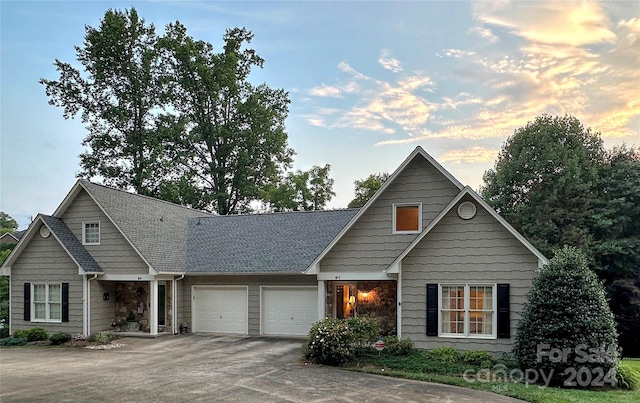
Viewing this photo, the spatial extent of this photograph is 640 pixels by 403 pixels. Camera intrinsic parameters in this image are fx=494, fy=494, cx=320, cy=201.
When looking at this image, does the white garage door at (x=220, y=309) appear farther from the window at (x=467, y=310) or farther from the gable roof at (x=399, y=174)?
the window at (x=467, y=310)

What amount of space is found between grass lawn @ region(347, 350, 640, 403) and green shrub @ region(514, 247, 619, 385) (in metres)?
0.66

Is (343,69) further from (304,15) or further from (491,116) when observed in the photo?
(491,116)

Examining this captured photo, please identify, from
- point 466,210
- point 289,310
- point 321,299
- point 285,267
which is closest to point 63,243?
point 285,267

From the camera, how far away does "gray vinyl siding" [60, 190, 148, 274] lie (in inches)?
723

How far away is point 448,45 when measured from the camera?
675 inches

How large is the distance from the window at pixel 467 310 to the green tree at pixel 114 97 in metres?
22.8

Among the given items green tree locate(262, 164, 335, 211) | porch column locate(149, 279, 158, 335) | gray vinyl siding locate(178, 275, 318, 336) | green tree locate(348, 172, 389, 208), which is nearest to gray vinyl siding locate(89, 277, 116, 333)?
porch column locate(149, 279, 158, 335)

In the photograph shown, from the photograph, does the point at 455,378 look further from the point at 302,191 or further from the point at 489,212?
the point at 302,191

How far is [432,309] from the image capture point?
13859 millimetres

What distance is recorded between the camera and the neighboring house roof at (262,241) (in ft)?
61.0

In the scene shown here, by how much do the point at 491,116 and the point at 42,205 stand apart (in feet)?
79.0

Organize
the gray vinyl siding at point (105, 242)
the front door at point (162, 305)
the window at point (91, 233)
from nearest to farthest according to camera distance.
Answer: the gray vinyl siding at point (105, 242) < the window at point (91, 233) < the front door at point (162, 305)

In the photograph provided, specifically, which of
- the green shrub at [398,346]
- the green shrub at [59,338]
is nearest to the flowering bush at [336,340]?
the green shrub at [398,346]

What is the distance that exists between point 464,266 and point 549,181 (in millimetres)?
16098
